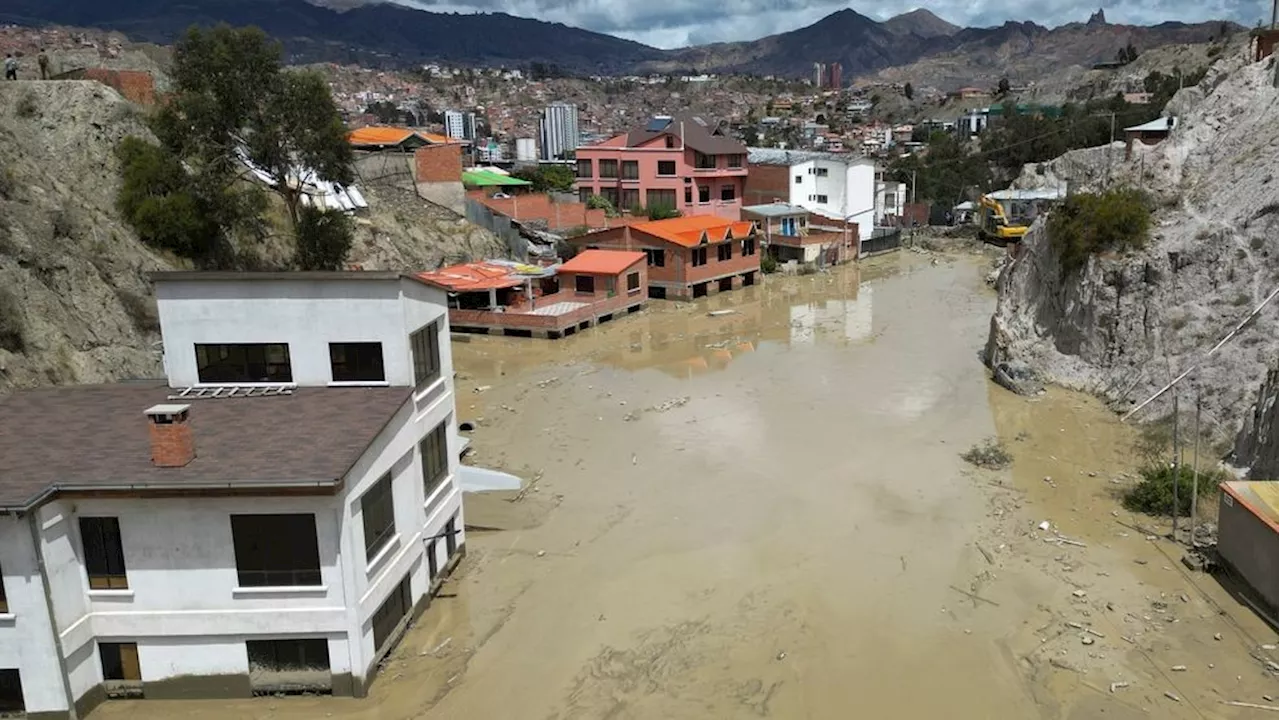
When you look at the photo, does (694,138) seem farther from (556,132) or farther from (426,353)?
(556,132)

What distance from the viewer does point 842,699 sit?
14.0 meters

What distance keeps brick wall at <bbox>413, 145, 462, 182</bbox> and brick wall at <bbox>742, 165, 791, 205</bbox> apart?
22303mm

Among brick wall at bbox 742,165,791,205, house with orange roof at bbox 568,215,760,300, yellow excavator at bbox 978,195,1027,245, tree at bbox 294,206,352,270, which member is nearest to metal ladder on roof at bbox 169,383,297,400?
tree at bbox 294,206,352,270

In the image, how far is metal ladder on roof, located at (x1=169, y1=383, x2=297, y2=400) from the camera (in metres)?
15.7

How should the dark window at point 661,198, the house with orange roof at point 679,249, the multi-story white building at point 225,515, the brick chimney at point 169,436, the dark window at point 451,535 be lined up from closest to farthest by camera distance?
the multi-story white building at point 225,515 < the brick chimney at point 169,436 < the dark window at point 451,535 < the house with orange roof at point 679,249 < the dark window at point 661,198

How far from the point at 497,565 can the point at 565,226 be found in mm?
42108

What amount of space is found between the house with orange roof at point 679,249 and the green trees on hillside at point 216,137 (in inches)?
708

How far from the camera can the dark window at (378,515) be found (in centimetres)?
1377

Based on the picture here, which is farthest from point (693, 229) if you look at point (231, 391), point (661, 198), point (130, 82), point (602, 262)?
point (231, 391)

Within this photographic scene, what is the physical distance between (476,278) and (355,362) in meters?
26.8

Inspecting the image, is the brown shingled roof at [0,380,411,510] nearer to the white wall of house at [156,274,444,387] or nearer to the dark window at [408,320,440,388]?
the white wall of house at [156,274,444,387]

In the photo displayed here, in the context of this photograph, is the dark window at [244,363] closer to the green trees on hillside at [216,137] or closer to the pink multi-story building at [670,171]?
the green trees on hillside at [216,137]

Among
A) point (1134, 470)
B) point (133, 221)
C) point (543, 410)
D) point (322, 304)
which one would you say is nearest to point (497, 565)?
point (322, 304)

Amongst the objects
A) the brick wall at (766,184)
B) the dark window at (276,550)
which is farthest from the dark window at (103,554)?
the brick wall at (766,184)
